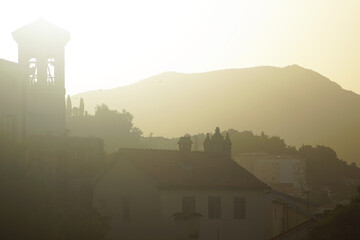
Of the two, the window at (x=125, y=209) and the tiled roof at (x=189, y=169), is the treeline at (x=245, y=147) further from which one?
the window at (x=125, y=209)

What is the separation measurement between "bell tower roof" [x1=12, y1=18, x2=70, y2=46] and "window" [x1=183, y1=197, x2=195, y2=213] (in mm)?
14367

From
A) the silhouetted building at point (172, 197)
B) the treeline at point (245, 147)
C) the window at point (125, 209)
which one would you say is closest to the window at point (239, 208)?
the silhouetted building at point (172, 197)

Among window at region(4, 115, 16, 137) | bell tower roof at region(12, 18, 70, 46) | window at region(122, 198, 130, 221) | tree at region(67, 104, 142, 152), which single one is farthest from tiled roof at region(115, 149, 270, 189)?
tree at region(67, 104, 142, 152)

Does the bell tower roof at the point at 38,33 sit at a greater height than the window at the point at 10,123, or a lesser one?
greater

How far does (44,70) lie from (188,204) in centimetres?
1373

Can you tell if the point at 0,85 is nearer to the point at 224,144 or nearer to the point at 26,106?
the point at 26,106

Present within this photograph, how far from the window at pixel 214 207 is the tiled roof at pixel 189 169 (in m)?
0.98

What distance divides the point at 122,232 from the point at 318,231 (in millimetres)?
18893

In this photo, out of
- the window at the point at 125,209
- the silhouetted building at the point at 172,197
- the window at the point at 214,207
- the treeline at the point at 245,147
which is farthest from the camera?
the treeline at the point at 245,147

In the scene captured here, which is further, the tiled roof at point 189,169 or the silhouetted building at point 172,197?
the tiled roof at point 189,169

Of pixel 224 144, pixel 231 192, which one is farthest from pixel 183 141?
pixel 231 192

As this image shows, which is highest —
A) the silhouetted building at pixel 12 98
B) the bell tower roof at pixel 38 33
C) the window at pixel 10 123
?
the bell tower roof at pixel 38 33

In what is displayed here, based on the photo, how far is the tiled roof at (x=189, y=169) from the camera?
63031 mm

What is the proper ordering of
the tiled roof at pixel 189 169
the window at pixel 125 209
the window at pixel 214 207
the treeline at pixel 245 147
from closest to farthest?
the window at pixel 125 209 → the tiled roof at pixel 189 169 → the window at pixel 214 207 → the treeline at pixel 245 147
